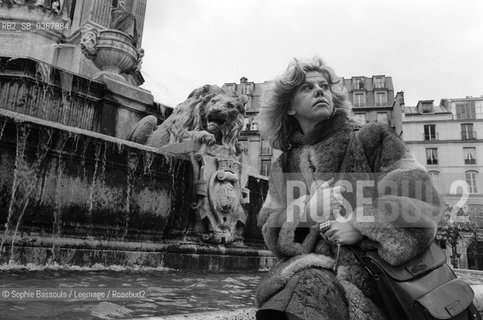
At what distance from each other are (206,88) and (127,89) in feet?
8.67


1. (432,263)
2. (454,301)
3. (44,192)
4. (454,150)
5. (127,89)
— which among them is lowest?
(454,301)

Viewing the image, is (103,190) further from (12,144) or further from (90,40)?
(90,40)

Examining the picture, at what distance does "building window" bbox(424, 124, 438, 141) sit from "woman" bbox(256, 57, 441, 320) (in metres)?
47.2

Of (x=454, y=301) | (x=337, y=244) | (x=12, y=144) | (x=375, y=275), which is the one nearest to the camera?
(x=454, y=301)

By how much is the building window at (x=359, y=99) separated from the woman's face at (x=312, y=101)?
56.2m

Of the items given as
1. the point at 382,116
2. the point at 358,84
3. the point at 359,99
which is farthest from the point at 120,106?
the point at 358,84

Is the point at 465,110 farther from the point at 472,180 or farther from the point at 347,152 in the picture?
the point at 347,152

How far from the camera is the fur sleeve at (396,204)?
146 centimetres

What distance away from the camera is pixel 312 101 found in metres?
1.96

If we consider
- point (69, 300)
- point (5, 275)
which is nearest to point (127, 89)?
point (5, 275)

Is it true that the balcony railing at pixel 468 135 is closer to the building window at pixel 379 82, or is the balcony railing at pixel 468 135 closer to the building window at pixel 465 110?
the building window at pixel 465 110

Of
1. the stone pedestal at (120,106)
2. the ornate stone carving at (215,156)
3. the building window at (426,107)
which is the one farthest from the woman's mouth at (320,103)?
the building window at (426,107)

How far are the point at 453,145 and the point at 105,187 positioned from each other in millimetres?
45724

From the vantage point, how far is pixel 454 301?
1.32 meters
